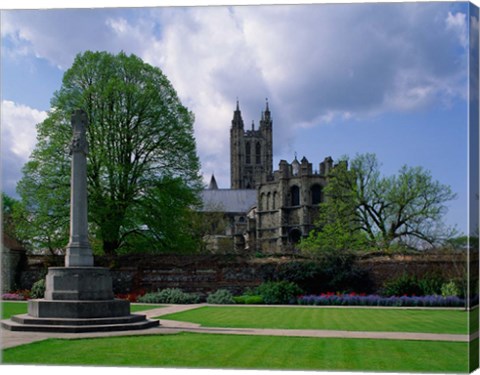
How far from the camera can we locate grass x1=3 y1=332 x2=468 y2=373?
508 inches

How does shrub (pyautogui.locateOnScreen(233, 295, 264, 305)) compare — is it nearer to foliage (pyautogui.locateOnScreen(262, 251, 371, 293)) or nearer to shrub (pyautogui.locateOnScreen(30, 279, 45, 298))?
foliage (pyautogui.locateOnScreen(262, 251, 371, 293))

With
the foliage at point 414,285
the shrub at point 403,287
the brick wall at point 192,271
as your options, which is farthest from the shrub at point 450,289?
the brick wall at point 192,271

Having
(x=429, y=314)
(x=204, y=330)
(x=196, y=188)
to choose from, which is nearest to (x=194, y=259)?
(x=196, y=188)

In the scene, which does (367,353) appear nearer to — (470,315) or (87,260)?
(470,315)

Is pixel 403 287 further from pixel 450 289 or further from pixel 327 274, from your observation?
pixel 327 274

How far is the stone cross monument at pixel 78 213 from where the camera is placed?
19.2 metres

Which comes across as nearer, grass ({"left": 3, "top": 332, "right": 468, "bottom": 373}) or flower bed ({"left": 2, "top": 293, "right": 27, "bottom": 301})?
grass ({"left": 3, "top": 332, "right": 468, "bottom": 373})

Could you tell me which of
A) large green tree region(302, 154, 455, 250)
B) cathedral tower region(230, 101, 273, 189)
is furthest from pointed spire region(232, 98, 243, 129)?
large green tree region(302, 154, 455, 250)

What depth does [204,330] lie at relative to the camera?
1803cm

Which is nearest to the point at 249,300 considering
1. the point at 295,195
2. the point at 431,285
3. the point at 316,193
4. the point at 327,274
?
the point at 327,274

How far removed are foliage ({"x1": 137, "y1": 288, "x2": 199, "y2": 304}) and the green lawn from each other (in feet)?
15.9

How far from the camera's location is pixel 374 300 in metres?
30.5

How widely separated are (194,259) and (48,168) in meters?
8.95

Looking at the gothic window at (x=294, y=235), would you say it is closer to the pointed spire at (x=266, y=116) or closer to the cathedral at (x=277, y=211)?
the cathedral at (x=277, y=211)
